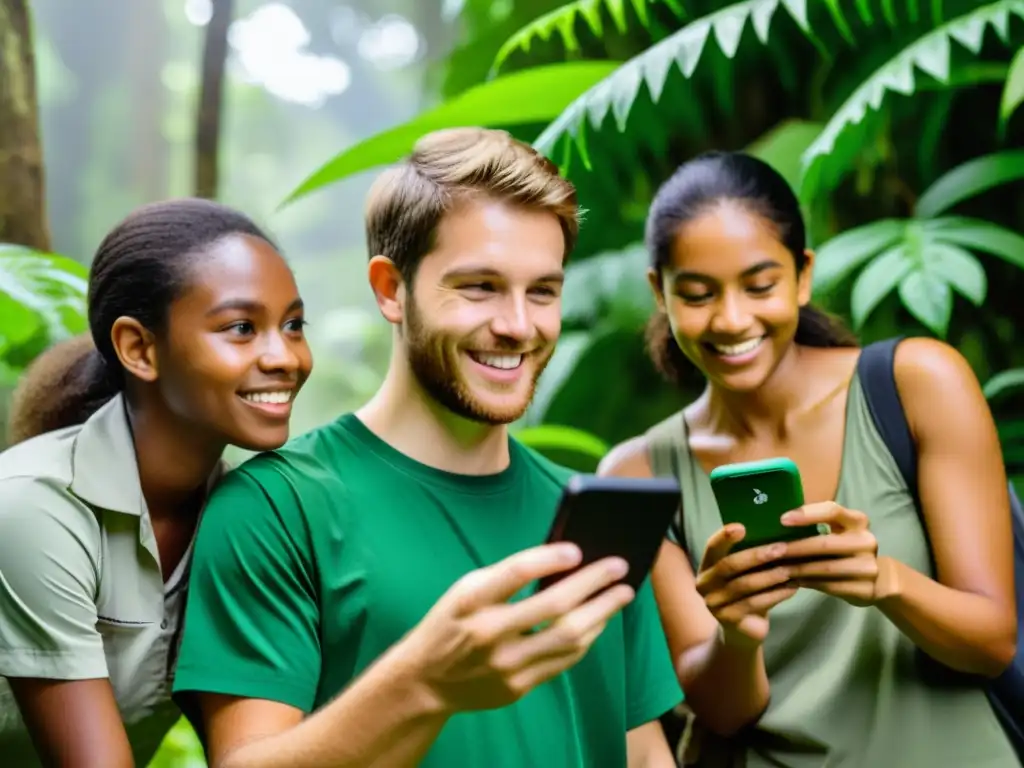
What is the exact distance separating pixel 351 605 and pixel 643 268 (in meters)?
1.63

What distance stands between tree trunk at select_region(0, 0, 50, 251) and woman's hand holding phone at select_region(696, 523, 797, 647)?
1475 millimetres

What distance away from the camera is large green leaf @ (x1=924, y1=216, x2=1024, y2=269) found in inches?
80.1

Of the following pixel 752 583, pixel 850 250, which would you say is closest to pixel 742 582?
pixel 752 583

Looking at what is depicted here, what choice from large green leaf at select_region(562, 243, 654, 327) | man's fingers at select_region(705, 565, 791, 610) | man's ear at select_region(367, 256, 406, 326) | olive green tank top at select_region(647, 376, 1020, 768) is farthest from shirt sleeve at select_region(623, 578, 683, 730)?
large green leaf at select_region(562, 243, 654, 327)

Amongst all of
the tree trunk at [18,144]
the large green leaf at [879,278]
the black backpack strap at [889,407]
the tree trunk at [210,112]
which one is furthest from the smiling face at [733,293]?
the tree trunk at [210,112]

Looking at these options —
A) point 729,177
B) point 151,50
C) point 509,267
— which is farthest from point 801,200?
point 151,50

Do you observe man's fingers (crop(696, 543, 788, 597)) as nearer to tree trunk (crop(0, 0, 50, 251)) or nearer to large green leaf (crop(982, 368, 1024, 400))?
large green leaf (crop(982, 368, 1024, 400))

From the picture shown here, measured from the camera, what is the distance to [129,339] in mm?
1155

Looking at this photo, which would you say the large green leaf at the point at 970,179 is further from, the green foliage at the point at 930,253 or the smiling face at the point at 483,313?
the smiling face at the point at 483,313

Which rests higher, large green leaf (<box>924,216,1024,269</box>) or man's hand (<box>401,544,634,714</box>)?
large green leaf (<box>924,216,1024,269</box>)

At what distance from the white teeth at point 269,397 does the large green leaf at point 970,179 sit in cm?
164

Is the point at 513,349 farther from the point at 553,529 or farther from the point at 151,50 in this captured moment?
the point at 151,50

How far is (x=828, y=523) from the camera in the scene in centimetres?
121

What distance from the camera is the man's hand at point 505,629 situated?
815 millimetres
